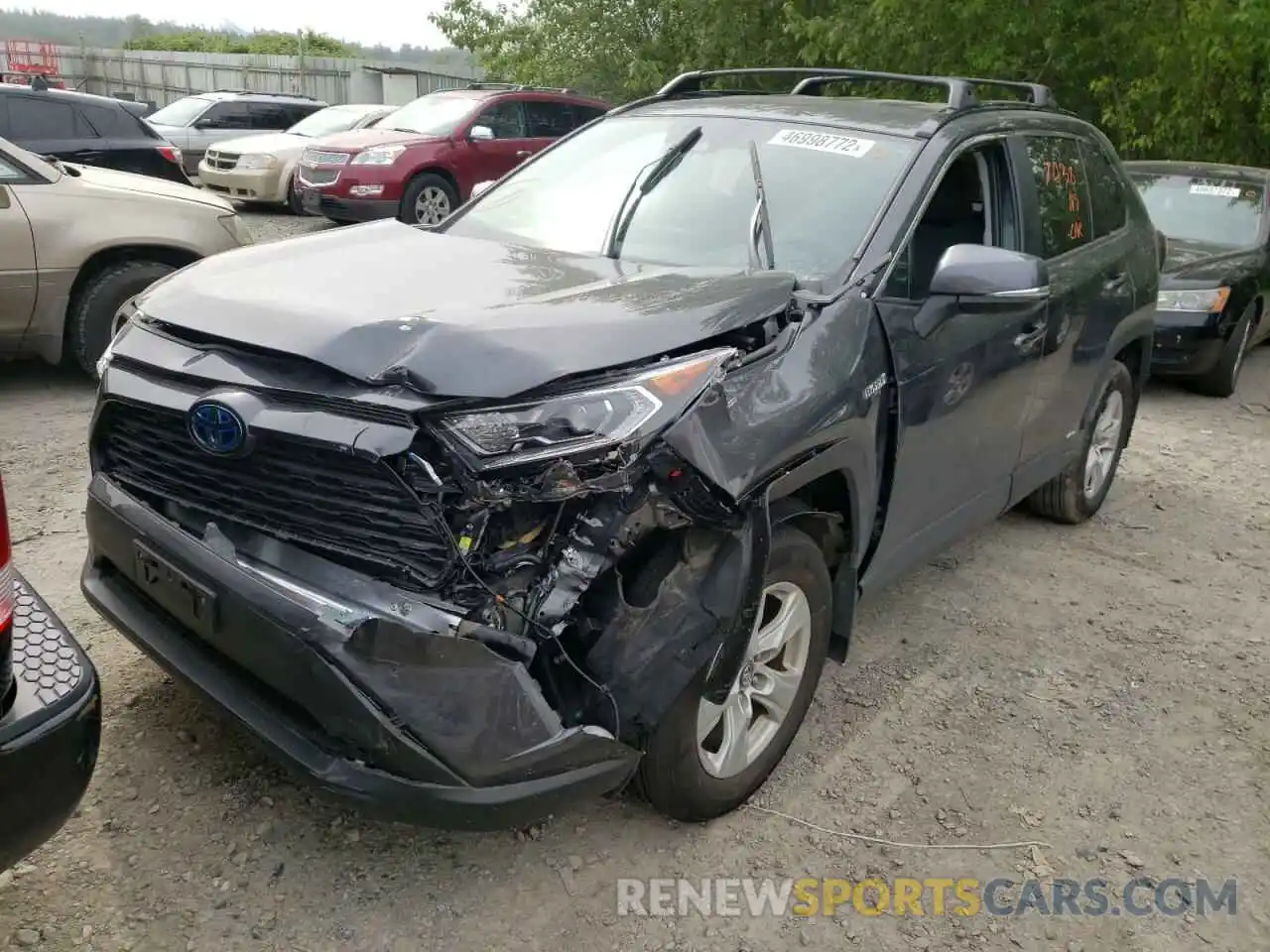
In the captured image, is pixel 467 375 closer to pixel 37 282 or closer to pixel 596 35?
pixel 37 282

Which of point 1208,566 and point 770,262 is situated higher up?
point 770,262

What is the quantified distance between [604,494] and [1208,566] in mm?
3711

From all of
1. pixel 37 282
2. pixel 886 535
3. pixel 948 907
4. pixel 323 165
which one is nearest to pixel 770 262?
pixel 886 535

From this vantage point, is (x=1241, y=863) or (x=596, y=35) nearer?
(x=1241, y=863)

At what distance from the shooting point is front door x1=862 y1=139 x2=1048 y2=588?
324 centimetres

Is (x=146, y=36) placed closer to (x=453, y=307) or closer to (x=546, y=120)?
(x=546, y=120)

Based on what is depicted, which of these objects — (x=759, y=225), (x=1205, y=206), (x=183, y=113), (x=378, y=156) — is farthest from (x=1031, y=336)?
(x=183, y=113)

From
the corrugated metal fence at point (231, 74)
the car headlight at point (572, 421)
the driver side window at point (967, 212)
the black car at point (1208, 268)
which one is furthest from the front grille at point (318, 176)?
the corrugated metal fence at point (231, 74)

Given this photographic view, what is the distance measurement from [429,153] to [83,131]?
424 cm

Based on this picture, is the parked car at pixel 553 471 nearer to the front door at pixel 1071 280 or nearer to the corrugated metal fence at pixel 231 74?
the front door at pixel 1071 280

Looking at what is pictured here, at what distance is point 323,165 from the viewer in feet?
39.0

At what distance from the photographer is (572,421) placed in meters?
2.27

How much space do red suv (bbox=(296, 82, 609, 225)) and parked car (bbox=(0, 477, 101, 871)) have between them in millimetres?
10013

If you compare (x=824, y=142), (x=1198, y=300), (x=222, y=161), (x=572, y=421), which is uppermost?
(x=824, y=142)
